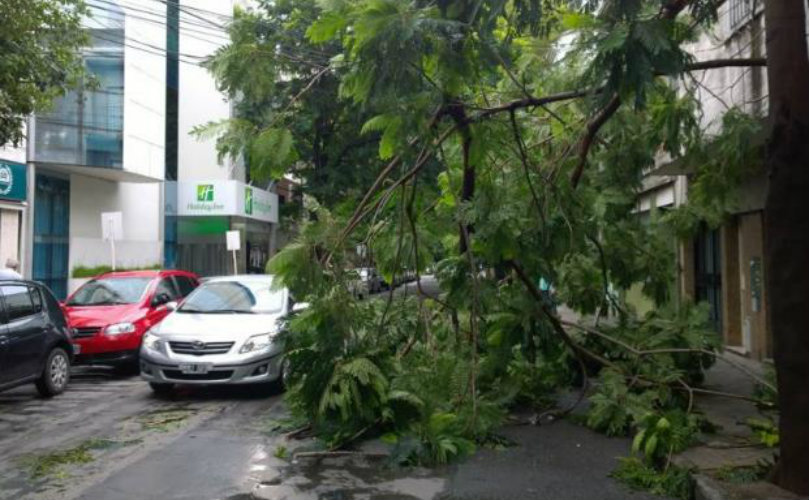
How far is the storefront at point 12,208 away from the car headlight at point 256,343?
1211 centimetres

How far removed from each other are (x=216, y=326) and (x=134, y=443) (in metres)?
2.60

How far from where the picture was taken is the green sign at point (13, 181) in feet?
62.5

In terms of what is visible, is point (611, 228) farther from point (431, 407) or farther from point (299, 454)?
point (299, 454)

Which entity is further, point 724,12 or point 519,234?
point 724,12

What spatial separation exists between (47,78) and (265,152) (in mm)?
6596

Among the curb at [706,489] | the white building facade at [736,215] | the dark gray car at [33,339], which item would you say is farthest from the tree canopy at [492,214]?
the dark gray car at [33,339]

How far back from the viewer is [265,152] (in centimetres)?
710

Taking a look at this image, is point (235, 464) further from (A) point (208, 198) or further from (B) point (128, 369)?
(A) point (208, 198)

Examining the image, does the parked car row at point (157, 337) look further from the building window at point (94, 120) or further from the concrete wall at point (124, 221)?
the concrete wall at point (124, 221)

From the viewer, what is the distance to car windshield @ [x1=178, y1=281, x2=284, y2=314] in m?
11.0

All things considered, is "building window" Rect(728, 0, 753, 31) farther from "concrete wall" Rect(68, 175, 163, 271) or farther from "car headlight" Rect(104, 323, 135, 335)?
"concrete wall" Rect(68, 175, 163, 271)

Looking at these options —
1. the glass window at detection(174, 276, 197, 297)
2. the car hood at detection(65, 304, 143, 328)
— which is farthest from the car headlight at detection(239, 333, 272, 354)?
the glass window at detection(174, 276, 197, 297)

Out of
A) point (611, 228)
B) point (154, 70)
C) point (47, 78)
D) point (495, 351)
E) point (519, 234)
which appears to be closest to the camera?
point (519, 234)

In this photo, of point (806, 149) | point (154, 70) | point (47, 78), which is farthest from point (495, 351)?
point (154, 70)
